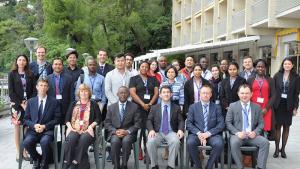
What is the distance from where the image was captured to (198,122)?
617cm

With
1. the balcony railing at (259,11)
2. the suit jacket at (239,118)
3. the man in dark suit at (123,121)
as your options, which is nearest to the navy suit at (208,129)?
the suit jacket at (239,118)

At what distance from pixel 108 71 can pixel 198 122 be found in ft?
7.13

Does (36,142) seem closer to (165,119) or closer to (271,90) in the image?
(165,119)

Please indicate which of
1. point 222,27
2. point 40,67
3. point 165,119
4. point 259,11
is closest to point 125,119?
point 165,119

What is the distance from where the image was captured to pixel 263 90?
6.75m

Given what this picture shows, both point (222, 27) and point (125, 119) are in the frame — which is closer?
point (125, 119)

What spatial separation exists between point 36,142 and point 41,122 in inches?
13.0

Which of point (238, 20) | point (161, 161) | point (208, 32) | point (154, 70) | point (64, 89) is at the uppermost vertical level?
point (238, 20)

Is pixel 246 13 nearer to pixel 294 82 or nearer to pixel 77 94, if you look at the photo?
pixel 294 82

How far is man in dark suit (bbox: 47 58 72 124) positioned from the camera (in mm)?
6645

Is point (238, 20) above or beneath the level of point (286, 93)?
above

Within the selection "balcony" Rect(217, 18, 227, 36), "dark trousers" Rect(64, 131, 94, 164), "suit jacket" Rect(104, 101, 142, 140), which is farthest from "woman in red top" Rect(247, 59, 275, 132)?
"balcony" Rect(217, 18, 227, 36)

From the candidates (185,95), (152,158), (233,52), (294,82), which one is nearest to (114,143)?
(152,158)

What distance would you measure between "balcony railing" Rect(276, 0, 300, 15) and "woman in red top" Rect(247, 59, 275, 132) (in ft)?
28.6
